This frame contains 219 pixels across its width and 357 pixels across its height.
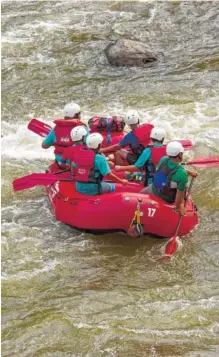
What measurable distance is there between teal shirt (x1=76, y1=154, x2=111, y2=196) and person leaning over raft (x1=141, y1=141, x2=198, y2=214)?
0.62 meters

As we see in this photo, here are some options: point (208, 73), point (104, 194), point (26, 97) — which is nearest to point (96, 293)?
point (104, 194)

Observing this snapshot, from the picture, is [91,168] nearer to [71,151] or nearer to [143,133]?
[71,151]

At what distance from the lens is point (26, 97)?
12031 millimetres

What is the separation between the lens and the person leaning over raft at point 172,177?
6.96 meters

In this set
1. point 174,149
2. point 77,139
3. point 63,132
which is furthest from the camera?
point 63,132

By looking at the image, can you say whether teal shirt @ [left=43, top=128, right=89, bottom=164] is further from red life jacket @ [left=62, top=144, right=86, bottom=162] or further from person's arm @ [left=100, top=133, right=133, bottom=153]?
person's arm @ [left=100, top=133, right=133, bottom=153]

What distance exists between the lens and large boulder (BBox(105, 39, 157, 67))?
1295 centimetres

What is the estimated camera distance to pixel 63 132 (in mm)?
8117

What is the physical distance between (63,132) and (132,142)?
94 cm

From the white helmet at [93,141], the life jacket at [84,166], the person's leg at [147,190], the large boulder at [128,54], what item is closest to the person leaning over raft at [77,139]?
the life jacket at [84,166]

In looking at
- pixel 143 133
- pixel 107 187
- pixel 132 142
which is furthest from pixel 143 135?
pixel 107 187

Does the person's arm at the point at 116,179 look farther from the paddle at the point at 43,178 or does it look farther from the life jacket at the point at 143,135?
the paddle at the point at 43,178

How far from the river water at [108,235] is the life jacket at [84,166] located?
29.3 inches

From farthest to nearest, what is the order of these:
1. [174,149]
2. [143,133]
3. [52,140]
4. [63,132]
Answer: [52,140] < [63,132] < [143,133] < [174,149]
